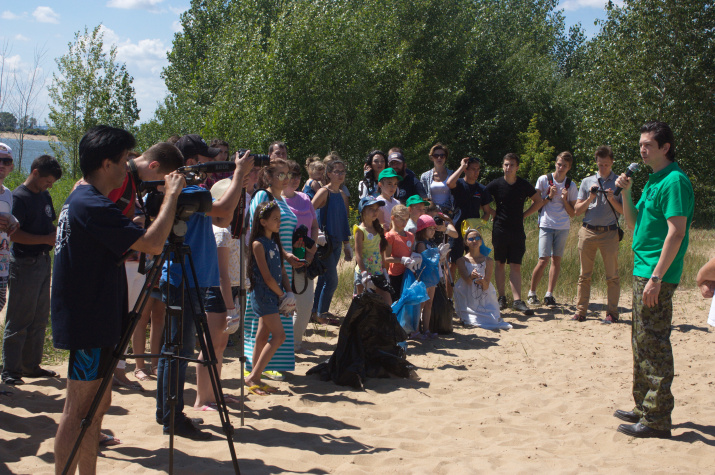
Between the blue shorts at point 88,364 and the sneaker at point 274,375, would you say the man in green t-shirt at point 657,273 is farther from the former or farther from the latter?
the blue shorts at point 88,364

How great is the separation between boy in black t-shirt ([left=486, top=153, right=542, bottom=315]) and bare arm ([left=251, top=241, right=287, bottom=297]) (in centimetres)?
435

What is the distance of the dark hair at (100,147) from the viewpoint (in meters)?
2.88

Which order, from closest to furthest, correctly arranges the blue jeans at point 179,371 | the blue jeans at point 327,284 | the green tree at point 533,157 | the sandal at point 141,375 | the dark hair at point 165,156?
the dark hair at point 165,156 → the blue jeans at point 179,371 → the sandal at point 141,375 → the blue jeans at point 327,284 → the green tree at point 533,157

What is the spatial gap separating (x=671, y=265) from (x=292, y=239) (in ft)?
10.4

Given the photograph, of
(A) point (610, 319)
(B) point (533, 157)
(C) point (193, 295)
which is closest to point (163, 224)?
(C) point (193, 295)

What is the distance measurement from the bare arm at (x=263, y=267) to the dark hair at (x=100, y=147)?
2.23 metres

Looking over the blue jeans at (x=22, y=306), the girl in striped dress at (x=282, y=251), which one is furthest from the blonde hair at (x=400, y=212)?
the blue jeans at (x=22, y=306)

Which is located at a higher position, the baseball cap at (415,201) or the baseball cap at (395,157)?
the baseball cap at (395,157)

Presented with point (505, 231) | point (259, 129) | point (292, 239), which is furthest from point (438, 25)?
point (292, 239)

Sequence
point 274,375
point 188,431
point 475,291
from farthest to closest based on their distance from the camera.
A: 1. point 475,291
2. point 274,375
3. point 188,431

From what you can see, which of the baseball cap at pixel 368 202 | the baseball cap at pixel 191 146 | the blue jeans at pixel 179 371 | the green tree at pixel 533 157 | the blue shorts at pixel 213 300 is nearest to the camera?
the blue jeans at pixel 179 371

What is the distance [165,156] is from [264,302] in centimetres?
188

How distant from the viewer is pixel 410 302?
22.2ft

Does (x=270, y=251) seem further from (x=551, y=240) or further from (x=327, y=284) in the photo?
(x=551, y=240)
